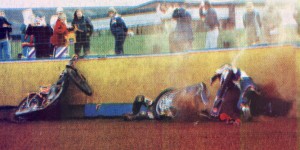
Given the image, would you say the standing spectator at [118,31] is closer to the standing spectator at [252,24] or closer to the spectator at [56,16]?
the spectator at [56,16]

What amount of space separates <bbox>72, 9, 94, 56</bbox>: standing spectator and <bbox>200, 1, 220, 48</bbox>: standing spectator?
1655mm

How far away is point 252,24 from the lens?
7.74 m

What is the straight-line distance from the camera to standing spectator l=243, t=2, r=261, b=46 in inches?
302

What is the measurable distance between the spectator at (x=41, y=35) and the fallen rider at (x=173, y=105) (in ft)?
5.07

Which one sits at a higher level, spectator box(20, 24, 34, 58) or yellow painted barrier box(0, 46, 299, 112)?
spectator box(20, 24, 34, 58)

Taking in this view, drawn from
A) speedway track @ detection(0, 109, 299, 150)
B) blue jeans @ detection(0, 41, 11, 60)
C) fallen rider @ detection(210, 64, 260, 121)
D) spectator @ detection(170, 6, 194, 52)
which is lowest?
speedway track @ detection(0, 109, 299, 150)

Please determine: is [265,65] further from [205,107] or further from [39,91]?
[39,91]

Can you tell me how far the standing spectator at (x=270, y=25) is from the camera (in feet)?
25.1

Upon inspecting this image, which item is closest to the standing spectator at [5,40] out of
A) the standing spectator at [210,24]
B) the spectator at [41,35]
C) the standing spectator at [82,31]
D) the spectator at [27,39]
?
the spectator at [27,39]

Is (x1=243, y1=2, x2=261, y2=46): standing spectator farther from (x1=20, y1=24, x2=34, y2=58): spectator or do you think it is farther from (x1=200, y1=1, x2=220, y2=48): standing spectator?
(x1=20, y1=24, x2=34, y2=58): spectator

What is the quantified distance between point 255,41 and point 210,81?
87cm

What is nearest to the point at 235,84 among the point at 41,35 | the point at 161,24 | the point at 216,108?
the point at 216,108

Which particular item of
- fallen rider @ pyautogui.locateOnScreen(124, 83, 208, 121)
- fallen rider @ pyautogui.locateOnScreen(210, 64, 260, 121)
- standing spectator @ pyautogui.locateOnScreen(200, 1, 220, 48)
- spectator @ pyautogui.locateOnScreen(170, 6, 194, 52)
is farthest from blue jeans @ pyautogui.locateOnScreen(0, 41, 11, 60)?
fallen rider @ pyautogui.locateOnScreen(210, 64, 260, 121)

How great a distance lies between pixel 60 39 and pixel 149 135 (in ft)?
6.41
